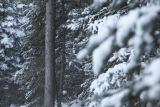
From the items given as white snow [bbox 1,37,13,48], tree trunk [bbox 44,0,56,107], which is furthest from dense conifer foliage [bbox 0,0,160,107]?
tree trunk [bbox 44,0,56,107]

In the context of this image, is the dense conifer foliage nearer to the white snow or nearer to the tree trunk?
the white snow

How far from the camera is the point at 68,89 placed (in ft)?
38.0

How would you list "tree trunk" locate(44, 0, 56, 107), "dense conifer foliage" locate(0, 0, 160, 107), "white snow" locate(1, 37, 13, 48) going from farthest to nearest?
1. "white snow" locate(1, 37, 13, 48)
2. "tree trunk" locate(44, 0, 56, 107)
3. "dense conifer foliage" locate(0, 0, 160, 107)

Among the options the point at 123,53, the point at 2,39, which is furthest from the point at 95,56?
the point at 2,39

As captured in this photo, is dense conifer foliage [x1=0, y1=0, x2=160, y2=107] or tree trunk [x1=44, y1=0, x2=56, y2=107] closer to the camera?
dense conifer foliage [x1=0, y1=0, x2=160, y2=107]

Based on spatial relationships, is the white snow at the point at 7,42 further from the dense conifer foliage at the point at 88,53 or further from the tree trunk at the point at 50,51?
the tree trunk at the point at 50,51

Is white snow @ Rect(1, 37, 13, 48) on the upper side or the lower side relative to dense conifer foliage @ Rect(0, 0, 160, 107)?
upper

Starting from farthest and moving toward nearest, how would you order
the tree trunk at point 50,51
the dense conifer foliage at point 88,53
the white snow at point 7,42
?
the white snow at point 7,42, the tree trunk at point 50,51, the dense conifer foliage at point 88,53

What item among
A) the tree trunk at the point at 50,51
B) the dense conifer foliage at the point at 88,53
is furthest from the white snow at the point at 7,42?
the tree trunk at the point at 50,51

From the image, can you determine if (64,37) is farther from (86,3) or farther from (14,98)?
(14,98)

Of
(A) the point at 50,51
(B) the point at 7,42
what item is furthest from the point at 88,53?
(B) the point at 7,42

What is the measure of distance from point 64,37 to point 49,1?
253 cm

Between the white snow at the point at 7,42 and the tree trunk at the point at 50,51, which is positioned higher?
the white snow at the point at 7,42

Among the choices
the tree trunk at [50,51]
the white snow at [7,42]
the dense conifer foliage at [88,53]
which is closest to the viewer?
the dense conifer foliage at [88,53]
